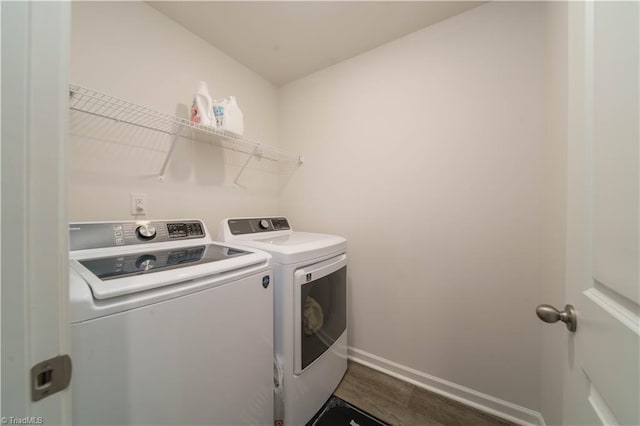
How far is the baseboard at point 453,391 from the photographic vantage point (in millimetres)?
1237

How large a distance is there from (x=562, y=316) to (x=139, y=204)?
188cm

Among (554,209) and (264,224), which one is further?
(264,224)

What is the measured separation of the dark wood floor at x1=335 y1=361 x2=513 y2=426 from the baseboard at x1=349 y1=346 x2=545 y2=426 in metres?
0.03

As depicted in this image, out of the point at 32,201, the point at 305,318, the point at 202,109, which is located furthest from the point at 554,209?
the point at 202,109

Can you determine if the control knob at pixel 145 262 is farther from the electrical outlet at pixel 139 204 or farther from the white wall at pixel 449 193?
the white wall at pixel 449 193

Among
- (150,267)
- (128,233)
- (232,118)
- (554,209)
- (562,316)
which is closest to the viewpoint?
(562,316)

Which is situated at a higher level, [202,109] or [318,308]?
[202,109]

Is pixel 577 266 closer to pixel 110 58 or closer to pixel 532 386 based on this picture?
pixel 532 386

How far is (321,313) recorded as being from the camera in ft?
4.54

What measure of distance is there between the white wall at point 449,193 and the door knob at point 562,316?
2.41 ft

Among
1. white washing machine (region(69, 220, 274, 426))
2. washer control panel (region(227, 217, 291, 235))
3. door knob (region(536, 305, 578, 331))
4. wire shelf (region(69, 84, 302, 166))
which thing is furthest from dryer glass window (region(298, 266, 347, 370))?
wire shelf (region(69, 84, 302, 166))

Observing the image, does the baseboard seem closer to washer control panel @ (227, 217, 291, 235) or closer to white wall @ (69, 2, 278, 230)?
washer control panel @ (227, 217, 291, 235)

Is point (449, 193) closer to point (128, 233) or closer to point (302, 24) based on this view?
point (302, 24)

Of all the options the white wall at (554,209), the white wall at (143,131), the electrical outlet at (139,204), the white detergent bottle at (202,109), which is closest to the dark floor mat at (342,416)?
the white wall at (554,209)
